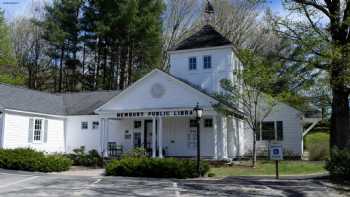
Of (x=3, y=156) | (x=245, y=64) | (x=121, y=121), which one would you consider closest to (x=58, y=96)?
(x=121, y=121)

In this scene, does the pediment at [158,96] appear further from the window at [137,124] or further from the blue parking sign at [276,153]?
the blue parking sign at [276,153]

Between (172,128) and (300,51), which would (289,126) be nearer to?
(172,128)

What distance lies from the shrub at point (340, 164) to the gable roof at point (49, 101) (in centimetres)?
1835

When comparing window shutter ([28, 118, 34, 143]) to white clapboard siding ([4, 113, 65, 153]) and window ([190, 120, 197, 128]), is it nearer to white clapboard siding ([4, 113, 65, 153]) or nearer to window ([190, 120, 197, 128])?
white clapboard siding ([4, 113, 65, 153])

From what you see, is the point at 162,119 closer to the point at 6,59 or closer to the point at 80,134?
the point at 80,134

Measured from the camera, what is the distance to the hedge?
19.4 meters

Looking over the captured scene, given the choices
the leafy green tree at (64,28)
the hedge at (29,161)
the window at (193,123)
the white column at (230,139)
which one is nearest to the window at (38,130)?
the hedge at (29,161)

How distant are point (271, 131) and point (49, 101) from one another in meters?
16.8

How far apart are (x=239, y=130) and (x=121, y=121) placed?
8645 millimetres

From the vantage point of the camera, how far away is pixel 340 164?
1544 centimetres

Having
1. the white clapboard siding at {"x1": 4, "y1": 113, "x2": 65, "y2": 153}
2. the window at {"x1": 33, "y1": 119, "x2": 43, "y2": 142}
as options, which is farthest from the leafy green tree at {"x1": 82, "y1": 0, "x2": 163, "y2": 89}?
the window at {"x1": 33, "y1": 119, "x2": 43, "y2": 142}

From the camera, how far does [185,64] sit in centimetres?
2864

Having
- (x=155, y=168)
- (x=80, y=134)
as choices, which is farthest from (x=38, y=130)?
(x=155, y=168)

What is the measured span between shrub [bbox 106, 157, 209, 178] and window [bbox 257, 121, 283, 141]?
12.0 meters
